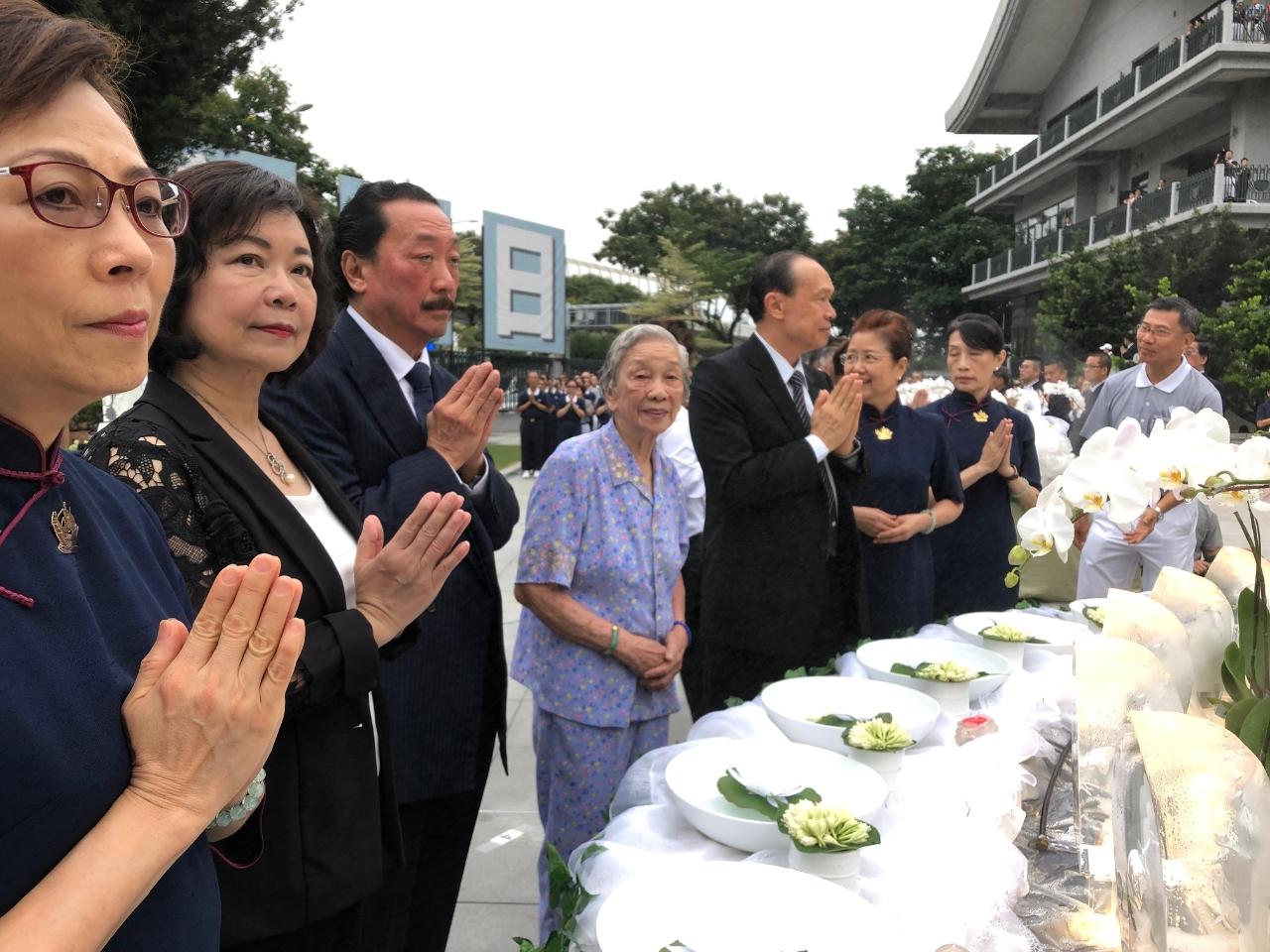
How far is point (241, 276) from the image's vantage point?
4.70ft

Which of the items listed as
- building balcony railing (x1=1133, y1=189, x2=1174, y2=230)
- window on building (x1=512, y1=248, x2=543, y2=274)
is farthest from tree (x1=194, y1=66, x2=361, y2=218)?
building balcony railing (x1=1133, y1=189, x2=1174, y2=230)

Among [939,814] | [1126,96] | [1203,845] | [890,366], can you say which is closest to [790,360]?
[890,366]

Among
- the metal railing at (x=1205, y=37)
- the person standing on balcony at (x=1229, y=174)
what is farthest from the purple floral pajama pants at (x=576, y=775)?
the metal railing at (x=1205, y=37)

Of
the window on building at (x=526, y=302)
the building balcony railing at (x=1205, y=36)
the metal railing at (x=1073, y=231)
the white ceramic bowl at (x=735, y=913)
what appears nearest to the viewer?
the white ceramic bowl at (x=735, y=913)

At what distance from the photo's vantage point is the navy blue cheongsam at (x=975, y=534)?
153 inches

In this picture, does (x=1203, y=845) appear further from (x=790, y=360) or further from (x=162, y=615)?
(x=790, y=360)

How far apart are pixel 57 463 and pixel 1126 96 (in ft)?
92.0

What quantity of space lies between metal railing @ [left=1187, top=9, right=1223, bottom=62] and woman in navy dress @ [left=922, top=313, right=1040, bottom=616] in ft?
66.9

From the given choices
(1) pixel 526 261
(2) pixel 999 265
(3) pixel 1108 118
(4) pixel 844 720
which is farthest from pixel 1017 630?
(2) pixel 999 265

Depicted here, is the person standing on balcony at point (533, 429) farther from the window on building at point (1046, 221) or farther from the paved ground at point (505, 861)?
the window on building at point (1046, 221)

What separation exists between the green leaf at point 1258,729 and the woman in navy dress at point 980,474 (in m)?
2.79

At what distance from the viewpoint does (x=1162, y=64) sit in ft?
70.9

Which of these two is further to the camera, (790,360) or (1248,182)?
(1248,182)

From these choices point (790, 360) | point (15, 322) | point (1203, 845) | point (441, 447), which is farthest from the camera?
point (790, 360)
